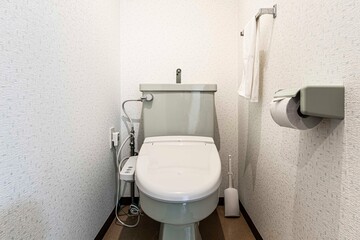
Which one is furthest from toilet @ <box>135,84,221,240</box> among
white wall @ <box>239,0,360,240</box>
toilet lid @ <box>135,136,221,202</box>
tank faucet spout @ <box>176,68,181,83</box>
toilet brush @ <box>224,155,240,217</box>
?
toilet brush @ <box>224,155,240,217</box>

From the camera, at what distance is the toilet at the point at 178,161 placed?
2.49 ft

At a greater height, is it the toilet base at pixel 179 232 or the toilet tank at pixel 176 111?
the toilet tank at pixel 176 111

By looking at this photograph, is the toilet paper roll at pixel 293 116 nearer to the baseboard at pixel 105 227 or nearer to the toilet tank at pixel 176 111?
the toilet tank at pixel 176 111

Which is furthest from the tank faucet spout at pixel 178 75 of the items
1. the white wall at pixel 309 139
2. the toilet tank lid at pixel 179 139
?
the white wall at pixel 309 139

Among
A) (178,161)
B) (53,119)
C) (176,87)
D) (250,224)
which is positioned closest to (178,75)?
(176,87)

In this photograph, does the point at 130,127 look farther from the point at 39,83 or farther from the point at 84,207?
the point at 39,83

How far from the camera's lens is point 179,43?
60.5 inches

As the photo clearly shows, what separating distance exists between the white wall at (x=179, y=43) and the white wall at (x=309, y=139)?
36 cm

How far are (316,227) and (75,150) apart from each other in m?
0.86

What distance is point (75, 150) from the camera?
35.7 inches

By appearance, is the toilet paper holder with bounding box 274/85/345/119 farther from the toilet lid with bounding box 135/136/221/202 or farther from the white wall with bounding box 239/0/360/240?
the toilet lid with bounding box 135/136/221/202

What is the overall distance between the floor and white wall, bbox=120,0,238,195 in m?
0.71

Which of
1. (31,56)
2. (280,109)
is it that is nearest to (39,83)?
(31,56)

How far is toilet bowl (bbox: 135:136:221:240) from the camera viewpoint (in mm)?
750
